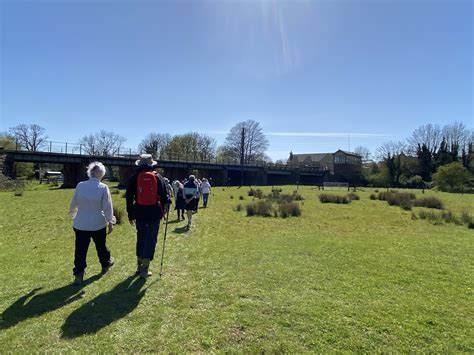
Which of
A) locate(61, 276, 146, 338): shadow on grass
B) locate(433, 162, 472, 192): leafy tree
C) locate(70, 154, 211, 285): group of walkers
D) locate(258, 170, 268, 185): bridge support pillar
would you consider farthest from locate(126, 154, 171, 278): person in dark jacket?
locate(258, 170, 268, 185): bridge support pillar

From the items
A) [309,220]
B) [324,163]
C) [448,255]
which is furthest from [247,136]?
[448,255]

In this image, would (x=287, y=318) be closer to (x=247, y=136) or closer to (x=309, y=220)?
(x=309, y=220)

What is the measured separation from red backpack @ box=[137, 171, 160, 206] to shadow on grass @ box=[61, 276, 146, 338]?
52.0 inches

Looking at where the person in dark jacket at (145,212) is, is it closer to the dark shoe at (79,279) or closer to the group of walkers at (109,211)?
the group of walkers at (109,211)

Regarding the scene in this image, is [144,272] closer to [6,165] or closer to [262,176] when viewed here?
[6,165]

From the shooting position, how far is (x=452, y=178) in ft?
160

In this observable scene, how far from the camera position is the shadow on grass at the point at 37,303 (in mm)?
3767

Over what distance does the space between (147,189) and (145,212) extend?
1.30 feet

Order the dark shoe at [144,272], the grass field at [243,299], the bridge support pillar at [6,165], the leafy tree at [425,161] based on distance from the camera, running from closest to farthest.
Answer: the grass field at [243,299] → the dark shoe at [144,272] → the bridge support pillar at [6,165] → the leafy tree at [425,161]

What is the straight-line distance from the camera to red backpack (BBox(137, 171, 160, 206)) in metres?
5.15

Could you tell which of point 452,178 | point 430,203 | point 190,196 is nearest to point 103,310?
point 190,196

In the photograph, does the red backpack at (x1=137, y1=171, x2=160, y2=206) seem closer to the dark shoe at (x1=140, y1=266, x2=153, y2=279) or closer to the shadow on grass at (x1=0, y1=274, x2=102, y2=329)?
the dark shoe at (x1=140, y1=266, x2=153, y2=279)

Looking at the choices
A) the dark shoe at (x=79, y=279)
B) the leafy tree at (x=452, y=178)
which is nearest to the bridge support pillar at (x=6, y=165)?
the dark shoe at (x=79, y=279)

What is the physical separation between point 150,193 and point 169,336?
237 cm
